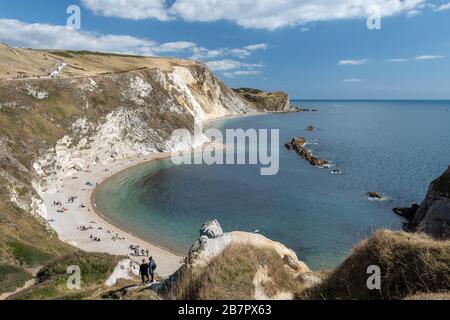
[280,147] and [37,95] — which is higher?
[37,95]

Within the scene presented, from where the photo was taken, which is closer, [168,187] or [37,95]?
[168,187]

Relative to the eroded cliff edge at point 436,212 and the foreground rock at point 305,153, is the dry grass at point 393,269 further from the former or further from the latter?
the foreground rock at point 305,153

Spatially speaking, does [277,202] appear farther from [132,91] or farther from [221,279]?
[132,91]

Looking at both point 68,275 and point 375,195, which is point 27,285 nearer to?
point 68,275

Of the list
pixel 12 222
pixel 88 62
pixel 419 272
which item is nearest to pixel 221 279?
pixel 419 272

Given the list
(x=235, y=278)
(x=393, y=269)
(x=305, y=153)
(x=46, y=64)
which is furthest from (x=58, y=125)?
(x=393, y=269)

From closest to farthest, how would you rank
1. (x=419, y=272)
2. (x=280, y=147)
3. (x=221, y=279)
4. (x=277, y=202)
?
(x=419, y=272), (x=221, y=279), (x=277, y=202), (x=280, y=147)

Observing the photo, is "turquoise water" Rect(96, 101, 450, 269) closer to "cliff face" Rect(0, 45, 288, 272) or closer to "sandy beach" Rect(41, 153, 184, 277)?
"sandy beach" Rect(41, 153, 184, 277)

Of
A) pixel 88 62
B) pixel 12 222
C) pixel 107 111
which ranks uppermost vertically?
pixel 88 62

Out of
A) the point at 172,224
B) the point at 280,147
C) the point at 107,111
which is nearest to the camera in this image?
the point at 172,224
